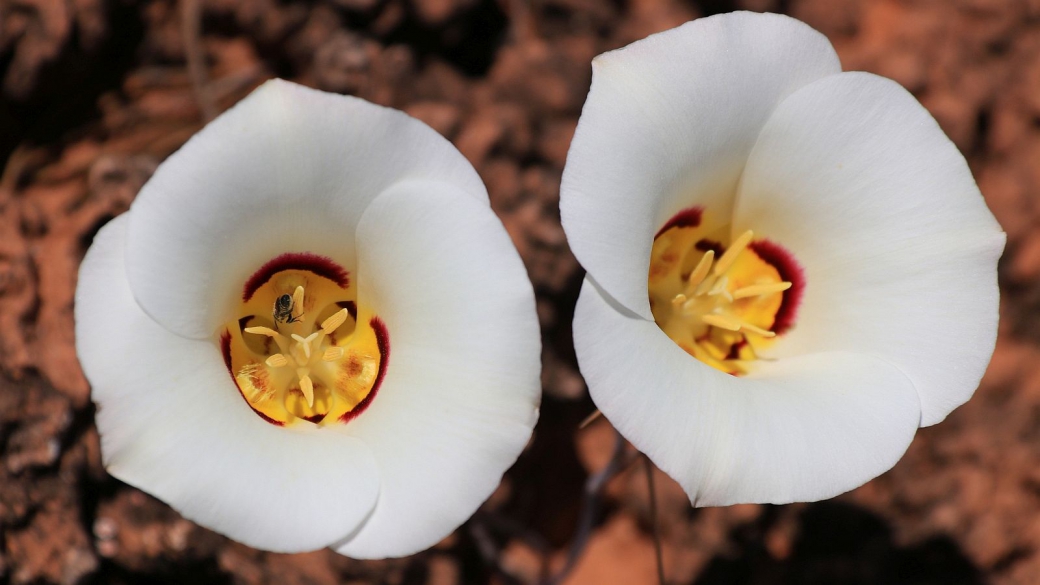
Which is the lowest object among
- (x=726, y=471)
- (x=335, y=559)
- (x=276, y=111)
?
(x=335, y=559)

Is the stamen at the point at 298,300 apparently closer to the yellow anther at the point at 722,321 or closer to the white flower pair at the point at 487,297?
the white flower pair at the point at 487,297

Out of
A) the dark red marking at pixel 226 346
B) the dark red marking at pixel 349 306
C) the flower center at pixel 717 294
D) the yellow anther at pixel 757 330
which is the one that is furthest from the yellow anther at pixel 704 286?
the dark red marking at pixel 226 346

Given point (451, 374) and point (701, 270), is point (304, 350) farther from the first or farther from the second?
point (701, 270)

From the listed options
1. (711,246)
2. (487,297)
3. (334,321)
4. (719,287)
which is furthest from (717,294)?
(334,321)

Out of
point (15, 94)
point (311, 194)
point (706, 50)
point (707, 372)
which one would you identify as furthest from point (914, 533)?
point (15, 94)

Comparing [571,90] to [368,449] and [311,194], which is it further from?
[368,449]

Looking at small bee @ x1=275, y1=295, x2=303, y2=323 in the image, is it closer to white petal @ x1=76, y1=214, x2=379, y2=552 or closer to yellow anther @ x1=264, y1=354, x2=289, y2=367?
yellow anther @ x1=264, y1=354, x2=289, y2=367

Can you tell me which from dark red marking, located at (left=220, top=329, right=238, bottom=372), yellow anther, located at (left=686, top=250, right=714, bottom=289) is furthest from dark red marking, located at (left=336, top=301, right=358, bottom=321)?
yellow anther, located at (left=686, top=250, right=714, bottom=289)

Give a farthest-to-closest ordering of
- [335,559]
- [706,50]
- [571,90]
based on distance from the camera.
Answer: [571,90] < [335,559] < [706,50]
